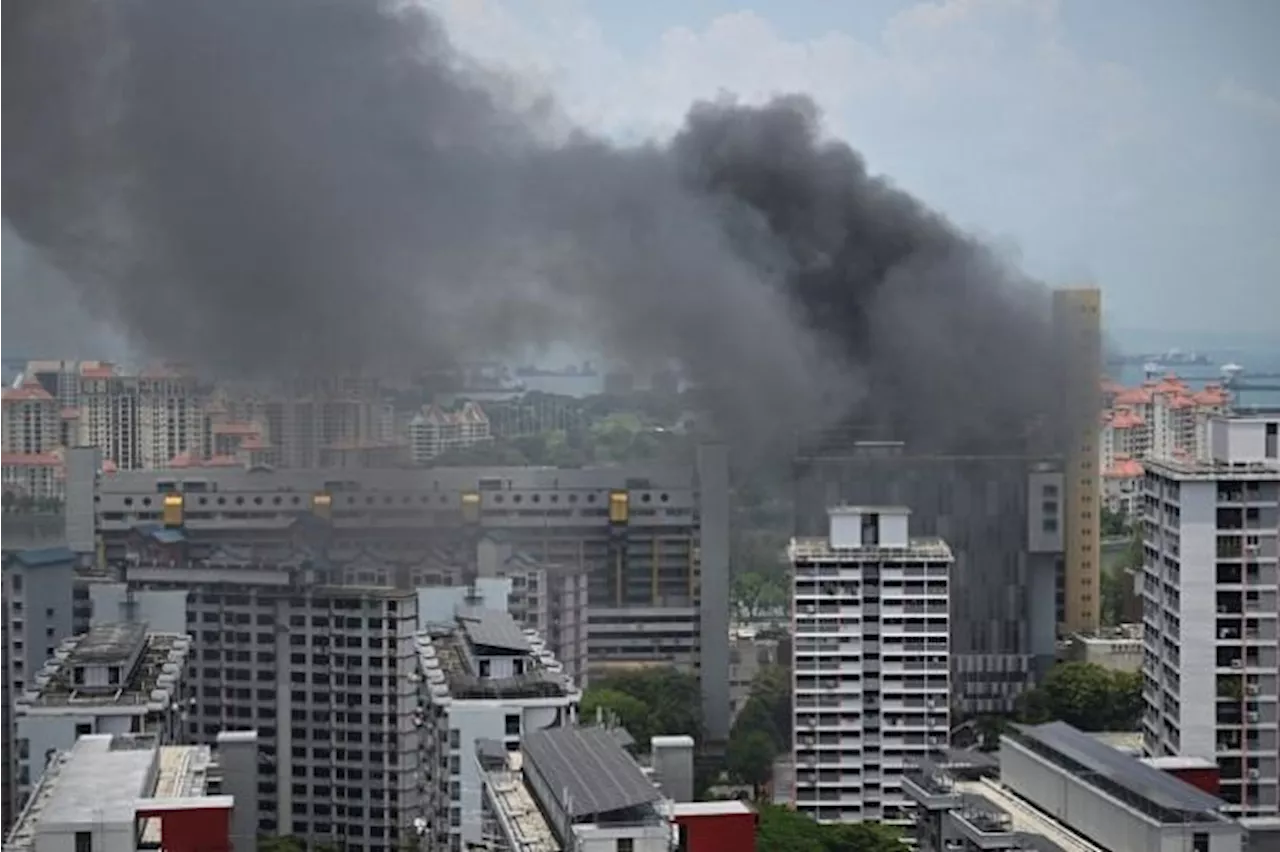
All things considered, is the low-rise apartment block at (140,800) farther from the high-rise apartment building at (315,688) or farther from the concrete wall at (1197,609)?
the concrete wall at (1197,609)

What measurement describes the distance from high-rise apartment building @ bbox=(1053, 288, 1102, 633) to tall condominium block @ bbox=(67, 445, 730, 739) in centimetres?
192

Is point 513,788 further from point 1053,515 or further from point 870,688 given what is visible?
point 1053,515

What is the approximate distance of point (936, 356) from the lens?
11273mm

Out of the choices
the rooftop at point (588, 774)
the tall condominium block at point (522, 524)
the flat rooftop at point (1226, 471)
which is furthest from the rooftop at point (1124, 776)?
the tall condominium block at point (522, 524)

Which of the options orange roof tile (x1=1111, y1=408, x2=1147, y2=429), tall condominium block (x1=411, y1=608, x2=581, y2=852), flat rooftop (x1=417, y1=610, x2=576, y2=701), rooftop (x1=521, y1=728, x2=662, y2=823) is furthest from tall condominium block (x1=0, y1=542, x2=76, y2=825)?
orange roof tile (x1=1111, y1=408, x2=1147, y2=429)

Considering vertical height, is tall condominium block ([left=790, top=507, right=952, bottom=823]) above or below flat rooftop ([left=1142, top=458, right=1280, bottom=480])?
below

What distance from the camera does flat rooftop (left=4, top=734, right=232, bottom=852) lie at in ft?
14.8

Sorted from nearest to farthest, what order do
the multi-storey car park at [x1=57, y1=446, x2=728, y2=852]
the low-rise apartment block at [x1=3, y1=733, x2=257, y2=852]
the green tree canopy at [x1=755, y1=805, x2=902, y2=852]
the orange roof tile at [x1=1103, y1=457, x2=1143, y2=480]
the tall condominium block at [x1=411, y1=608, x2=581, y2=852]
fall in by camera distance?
the low-rise apartment block at [x1=3, y1=733, x2=257, y2=852]
the tall condominium block at [x1=411, y1=608, x2=581, y2=852]
the green tree canopy at [x1=755, y1=805, x2=902, y2=852]
the multi-storey car park at [x1=57, y1=446, x2=728, y2=852]
the orange roof tile at [x1=1103, y1=457, x2=1143, y2=480]

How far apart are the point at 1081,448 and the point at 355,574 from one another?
4.79 meters

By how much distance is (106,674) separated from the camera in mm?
6602

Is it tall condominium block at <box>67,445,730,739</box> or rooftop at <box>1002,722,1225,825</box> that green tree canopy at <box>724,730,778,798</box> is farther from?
rooftop at <box>1002,722,1225,825</box>

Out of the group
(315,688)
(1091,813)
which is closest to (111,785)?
(1091,813)

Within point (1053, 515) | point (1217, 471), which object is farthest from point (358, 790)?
point (1053, 515)

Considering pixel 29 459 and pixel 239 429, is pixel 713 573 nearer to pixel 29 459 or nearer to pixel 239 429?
pixel 239 429
